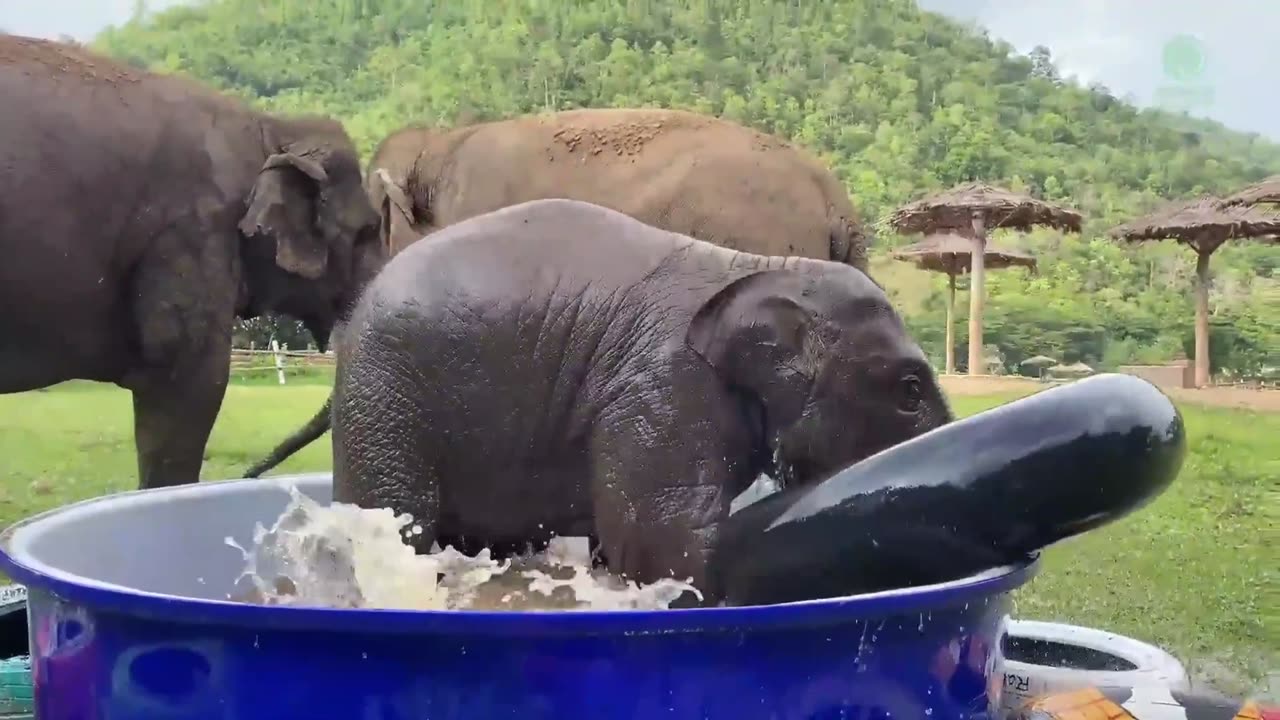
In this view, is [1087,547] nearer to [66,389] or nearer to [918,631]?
[918,631]

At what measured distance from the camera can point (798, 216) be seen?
206 cm

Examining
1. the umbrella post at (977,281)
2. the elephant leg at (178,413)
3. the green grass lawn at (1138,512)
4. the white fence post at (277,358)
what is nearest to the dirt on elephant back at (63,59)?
the elephant leg at (178,413)

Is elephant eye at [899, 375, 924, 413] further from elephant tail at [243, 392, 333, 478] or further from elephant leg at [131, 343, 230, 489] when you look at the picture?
elephant leg at [131, 343, 230, 489]

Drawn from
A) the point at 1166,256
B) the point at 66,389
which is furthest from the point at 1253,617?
the point at 66,389

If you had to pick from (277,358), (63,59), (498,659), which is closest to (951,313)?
(277,358)

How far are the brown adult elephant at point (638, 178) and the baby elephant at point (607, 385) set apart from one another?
103 centimetres

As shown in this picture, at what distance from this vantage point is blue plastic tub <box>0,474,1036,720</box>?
438mm

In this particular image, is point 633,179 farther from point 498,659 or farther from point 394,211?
point 498,659

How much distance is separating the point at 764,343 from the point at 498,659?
0.78 feet

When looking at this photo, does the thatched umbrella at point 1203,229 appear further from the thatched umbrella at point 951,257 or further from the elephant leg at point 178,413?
the elephant leg at point 178,413

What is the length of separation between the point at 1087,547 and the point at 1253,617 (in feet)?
1.07

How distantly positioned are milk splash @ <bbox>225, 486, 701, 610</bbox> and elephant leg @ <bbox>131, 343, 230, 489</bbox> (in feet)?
4.60

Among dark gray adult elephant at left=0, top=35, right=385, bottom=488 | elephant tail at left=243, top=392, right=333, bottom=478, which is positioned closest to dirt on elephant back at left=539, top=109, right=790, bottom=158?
dark gray adult elephant at left=0, top=35, right=385, bottom=488

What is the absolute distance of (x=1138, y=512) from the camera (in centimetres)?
190
